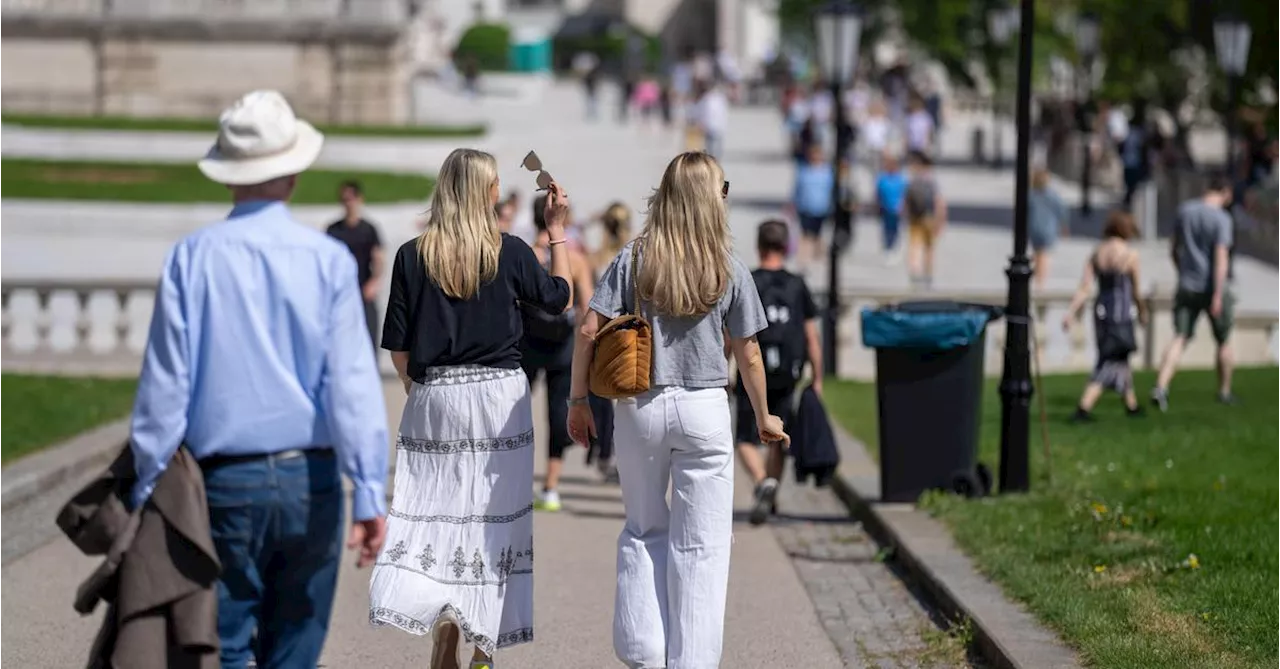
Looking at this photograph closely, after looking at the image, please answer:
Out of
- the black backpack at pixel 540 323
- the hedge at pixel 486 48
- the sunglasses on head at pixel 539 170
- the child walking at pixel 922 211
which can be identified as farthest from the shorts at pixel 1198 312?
the hedge at pixel 486 48

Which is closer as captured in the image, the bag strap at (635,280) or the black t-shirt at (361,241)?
the bag strap at (635,280)

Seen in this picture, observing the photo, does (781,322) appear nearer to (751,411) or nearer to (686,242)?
(751,411)

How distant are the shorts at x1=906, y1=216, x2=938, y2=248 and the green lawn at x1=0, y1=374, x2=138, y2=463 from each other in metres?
12.2

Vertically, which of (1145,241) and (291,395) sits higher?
(291,395)

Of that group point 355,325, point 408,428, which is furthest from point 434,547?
point 355,325

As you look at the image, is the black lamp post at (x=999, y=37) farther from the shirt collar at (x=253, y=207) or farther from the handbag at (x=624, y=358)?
the shirt collar at (x=253, y=207)

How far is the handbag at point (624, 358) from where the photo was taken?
6941mm

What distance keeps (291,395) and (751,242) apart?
26.7 meters

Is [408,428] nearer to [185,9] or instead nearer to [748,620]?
[748,620]

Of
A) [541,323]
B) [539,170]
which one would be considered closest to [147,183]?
[541,323]

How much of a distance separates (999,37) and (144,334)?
28872 mm

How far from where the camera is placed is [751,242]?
32.1 metres

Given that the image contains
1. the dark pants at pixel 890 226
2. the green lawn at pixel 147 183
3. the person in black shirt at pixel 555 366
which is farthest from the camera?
the green lawn at pixel 147 183

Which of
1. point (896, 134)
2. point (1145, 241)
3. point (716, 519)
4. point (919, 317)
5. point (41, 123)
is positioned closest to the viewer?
point (716, 519)
